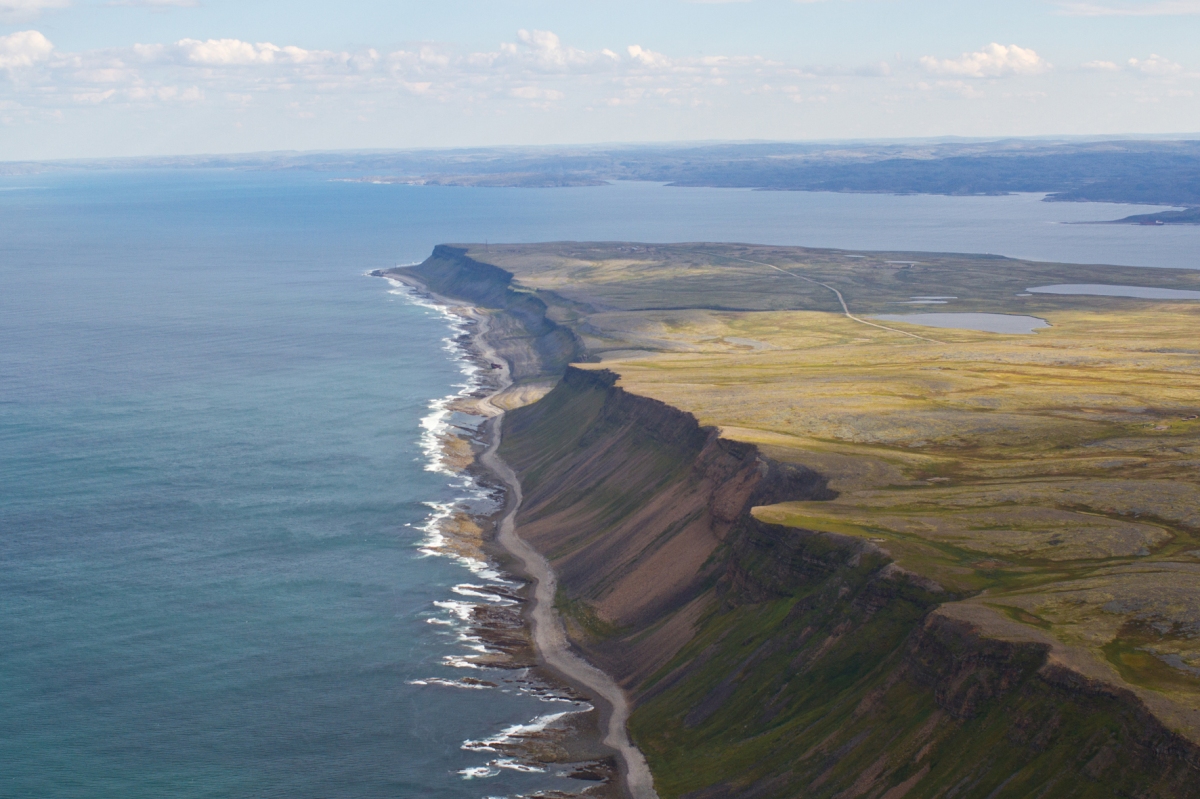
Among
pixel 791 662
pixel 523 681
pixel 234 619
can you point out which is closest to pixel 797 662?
pixel 791 662

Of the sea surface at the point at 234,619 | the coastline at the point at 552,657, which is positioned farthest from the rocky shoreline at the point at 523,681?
the sea surface at the point at 234,619

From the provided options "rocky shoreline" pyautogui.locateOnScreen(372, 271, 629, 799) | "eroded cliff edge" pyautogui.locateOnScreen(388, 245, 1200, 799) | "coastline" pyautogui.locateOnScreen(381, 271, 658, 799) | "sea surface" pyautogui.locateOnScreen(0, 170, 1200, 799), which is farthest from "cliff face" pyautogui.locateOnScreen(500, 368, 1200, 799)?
"sea surface" pyautogui.locateOnScreen(0, 170, 1200, 799)

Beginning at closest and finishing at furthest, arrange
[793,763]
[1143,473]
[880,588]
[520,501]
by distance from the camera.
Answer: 1. [793,763]
2. [880,588]
3. [1143,473]
4. [520,501]

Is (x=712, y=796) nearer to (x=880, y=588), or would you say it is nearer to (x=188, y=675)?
(x=880, y=588)

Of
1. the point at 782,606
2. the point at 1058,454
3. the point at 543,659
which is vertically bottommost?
the point at 543,659

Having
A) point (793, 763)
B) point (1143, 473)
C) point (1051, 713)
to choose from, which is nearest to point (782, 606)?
point (793, 763)

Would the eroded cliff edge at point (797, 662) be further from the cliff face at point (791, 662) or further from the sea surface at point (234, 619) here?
the sea surface at point (234, 619)
